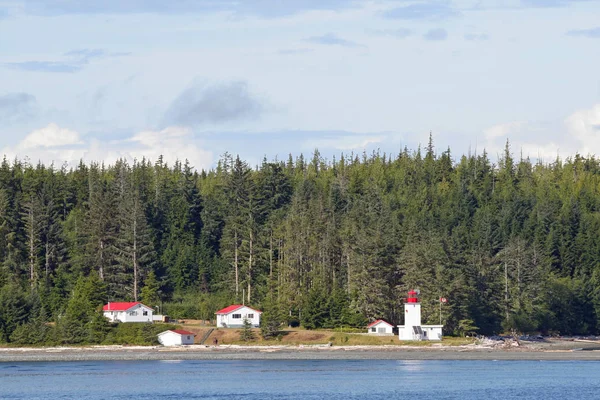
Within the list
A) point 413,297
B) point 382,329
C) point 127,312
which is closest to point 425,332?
point 413,297

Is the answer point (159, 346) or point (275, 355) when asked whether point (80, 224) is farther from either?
point (275, 355)

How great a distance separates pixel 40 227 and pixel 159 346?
29768 millimetres

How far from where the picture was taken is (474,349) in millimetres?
89125

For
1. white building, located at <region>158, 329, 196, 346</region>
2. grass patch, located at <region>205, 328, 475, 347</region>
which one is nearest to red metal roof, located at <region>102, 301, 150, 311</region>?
white building, located at <region>158, 329, 196, 346</region>

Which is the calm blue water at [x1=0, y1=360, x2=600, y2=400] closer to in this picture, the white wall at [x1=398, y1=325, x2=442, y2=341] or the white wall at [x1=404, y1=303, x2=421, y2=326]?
the white wall at [x1=404, y1=303, x2=421, y2=326]

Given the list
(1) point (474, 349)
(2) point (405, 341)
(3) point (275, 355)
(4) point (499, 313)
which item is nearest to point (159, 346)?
(3) point (275, 355)

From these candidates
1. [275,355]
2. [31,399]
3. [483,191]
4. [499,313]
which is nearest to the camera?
[31,399]

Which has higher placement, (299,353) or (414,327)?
(414,327)

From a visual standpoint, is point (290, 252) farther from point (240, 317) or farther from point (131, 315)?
point (131, 315)

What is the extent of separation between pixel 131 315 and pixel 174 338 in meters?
6.38

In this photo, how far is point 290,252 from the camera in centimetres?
10906

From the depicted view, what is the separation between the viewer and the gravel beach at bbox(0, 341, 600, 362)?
84700mm

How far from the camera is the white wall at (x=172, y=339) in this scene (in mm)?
94250

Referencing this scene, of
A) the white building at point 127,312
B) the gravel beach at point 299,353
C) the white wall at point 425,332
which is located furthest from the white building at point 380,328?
the white building at point 127,312
